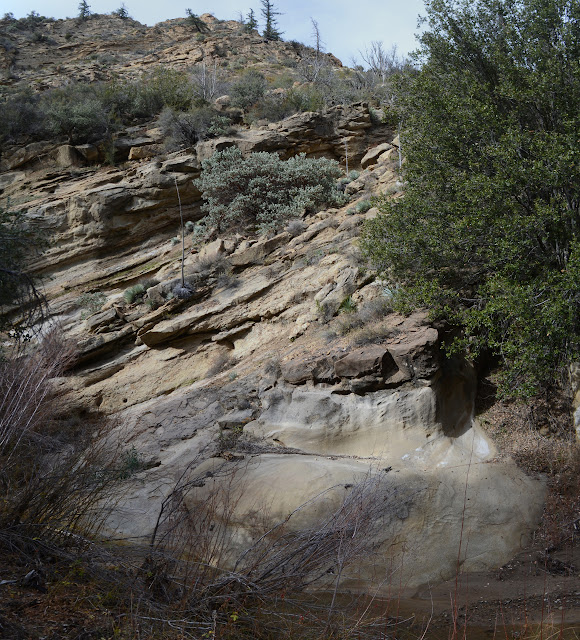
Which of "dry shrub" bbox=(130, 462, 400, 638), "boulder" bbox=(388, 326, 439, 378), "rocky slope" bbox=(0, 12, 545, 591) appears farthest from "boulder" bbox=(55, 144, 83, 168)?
"dry shrub" bbox=(130, 462, 400, 638)

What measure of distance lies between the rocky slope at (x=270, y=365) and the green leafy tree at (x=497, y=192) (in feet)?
3.93

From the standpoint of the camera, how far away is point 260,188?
69.3 ft

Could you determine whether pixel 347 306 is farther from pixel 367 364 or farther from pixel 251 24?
pixel 251 24

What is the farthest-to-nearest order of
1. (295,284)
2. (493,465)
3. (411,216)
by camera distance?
(295,284), (411,216), (493,465)

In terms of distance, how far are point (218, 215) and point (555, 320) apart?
585 inches

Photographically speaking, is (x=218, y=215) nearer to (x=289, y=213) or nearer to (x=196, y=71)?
(x=289, y=213)

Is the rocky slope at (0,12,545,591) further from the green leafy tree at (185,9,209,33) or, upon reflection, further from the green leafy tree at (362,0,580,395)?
the green leafy tree at (185,9,209,33)

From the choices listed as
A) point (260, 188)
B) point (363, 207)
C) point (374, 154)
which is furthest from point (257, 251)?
point (374, 154)

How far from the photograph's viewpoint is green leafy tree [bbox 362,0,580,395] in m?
9.05

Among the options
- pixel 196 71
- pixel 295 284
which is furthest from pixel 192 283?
pixel 196 71

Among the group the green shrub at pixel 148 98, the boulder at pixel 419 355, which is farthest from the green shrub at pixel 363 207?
the green shrub at pixel 148 98

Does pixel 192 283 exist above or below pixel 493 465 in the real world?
above

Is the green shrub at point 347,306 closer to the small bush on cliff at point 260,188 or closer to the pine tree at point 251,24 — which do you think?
the small bush on cliff at point 260,188

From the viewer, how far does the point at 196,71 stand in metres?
34.3
